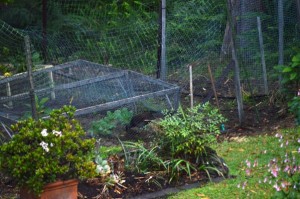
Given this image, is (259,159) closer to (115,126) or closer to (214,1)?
(115,126)

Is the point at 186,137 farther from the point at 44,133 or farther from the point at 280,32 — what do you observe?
the point at 280,32

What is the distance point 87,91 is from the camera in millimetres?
9703

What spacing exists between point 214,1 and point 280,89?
18.6 ft

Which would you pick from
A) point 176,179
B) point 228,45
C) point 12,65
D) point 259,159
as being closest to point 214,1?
point 228,45

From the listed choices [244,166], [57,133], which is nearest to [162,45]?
[244,166]

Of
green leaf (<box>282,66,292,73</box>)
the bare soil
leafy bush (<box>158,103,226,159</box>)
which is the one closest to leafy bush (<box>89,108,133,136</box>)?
the bare soil

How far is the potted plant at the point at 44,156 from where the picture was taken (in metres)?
5.81

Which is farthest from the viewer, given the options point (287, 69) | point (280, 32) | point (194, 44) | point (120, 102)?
point (194, 44)

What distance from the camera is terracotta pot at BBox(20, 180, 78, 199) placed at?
5.93m

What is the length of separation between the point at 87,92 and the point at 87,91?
0.06 feet

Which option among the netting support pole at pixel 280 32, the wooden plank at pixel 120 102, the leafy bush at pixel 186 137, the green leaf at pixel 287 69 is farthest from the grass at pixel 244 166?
the netting support pole at pixel 280 32

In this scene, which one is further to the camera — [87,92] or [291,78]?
[87,92]

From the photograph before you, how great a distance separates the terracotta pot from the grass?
1.04m

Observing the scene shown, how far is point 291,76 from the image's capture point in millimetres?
9047
